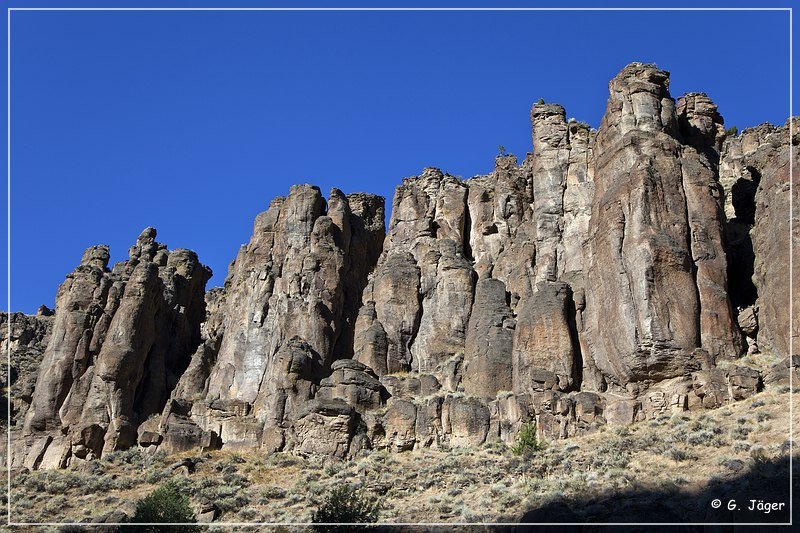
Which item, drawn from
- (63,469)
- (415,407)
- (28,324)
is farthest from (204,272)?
(415,407)

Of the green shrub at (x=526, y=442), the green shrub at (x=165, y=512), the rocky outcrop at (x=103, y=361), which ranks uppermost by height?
the rocky outcrop at (x=103, y=361)

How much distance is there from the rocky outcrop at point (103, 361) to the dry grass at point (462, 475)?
434 centimetres

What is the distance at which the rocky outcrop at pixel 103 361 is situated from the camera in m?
68.1

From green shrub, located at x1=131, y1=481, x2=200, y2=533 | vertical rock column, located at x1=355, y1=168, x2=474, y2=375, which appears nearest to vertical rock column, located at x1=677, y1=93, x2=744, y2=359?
vertical rock column, located at x1=355, y1=168, x2=474, y2=375

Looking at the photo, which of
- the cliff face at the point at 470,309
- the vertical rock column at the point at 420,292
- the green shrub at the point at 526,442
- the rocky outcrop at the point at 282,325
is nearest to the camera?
the green shrub at the point at 526,442

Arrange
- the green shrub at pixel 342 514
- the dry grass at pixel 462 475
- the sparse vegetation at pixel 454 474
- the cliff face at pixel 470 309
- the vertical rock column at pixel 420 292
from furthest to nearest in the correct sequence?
the vertical rock column at pixel 420 292
the cliff face at pixel 470 309
the sparse vegetation at pixel 454 474
the dry grass at pixel 462 475
the green shrub at pixel 342 514

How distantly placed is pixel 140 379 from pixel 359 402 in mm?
20750

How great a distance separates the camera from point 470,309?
72.4 m

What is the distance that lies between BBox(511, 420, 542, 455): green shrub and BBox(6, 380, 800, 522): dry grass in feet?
2.08

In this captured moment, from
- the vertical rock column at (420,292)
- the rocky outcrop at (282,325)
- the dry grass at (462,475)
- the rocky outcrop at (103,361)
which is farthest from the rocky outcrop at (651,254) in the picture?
the rocky outcrop at (103,361)

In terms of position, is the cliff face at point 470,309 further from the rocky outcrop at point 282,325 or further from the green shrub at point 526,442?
the green shrub at point 526,442

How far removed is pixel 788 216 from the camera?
57781mm

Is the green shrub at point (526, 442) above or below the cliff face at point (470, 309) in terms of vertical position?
below

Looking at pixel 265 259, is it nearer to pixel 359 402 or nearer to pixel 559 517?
pixel 359 402
